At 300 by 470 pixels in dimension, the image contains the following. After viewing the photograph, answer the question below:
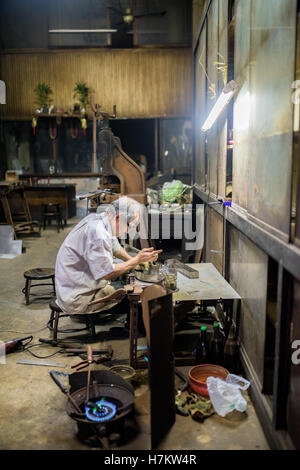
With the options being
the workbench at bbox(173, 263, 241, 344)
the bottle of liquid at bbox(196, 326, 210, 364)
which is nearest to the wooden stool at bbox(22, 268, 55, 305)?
the workbench at bbox(173, 263, 241, 344)

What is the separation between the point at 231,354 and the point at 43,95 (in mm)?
11197

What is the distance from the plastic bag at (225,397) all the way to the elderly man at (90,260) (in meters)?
1.47

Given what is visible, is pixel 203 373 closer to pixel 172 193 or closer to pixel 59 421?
pixel 59 421

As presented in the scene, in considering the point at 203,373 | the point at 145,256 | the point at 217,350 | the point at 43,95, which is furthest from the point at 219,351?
the point at 43,95

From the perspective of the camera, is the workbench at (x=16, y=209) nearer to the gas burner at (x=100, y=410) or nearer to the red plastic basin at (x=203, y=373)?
the red plastic basin at (x=203, y=373)

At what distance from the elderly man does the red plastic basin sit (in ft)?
3.89

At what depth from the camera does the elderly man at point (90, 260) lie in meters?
4.04

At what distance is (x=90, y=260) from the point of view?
4.05 m

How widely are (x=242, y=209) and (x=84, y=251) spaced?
1.59 metres

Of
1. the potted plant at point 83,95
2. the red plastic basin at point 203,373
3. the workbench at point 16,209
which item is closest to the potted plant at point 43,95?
the potted plant at point 83,95

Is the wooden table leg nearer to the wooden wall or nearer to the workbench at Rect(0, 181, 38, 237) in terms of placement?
the workbench at Rect(0, 181, 38, 237)

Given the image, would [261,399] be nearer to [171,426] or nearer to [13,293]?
[171,426]
